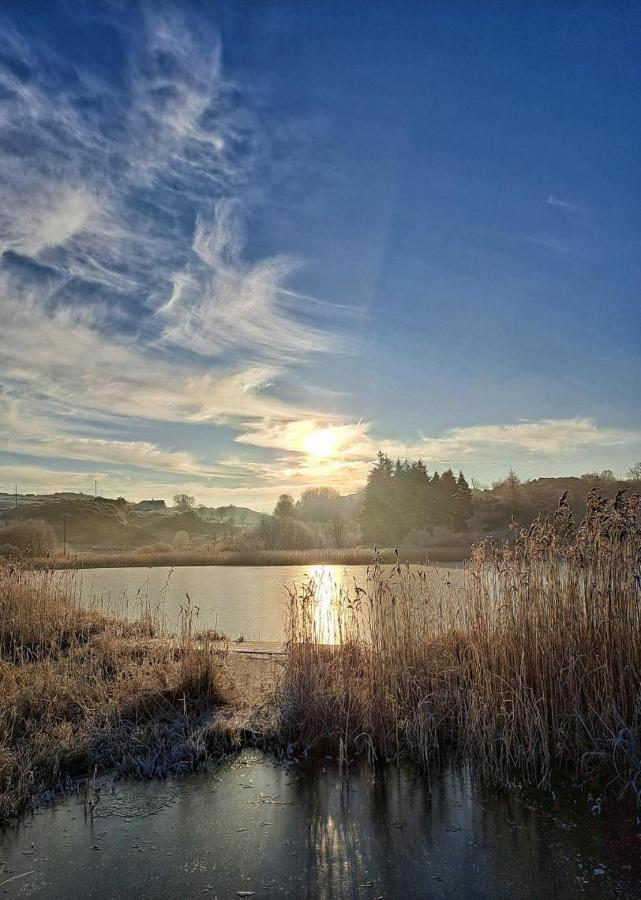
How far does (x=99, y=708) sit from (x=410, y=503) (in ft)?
111

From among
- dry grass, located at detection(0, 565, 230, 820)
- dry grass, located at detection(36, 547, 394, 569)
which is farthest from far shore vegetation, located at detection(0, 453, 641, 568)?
dry grass, located at detection(0, 565, 230, 820)

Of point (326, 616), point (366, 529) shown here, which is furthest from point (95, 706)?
point (366, 529)

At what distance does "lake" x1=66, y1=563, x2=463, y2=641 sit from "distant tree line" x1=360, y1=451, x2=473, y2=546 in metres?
14.8

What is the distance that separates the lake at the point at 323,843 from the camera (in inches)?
121

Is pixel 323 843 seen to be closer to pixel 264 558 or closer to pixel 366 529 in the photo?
pixel 264 558

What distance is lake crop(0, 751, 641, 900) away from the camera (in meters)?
3.06

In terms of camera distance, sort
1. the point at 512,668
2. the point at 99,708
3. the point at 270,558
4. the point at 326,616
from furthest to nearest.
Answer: the point at 270,558 < the point at 326,616 < the point at 99,708 < the point at 512,668

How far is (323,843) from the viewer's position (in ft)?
11.4

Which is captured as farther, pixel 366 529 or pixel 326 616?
pixel 366 529

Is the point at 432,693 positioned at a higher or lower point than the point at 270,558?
higher

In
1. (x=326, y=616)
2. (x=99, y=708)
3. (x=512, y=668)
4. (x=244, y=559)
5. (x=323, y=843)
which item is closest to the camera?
(x=323, y=843)

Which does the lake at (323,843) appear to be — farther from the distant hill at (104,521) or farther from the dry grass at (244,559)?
the distant hill at (104,521)

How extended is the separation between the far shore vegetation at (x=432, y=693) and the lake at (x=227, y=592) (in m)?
0.56

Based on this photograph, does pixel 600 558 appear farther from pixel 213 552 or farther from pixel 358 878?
pixel 213 552
